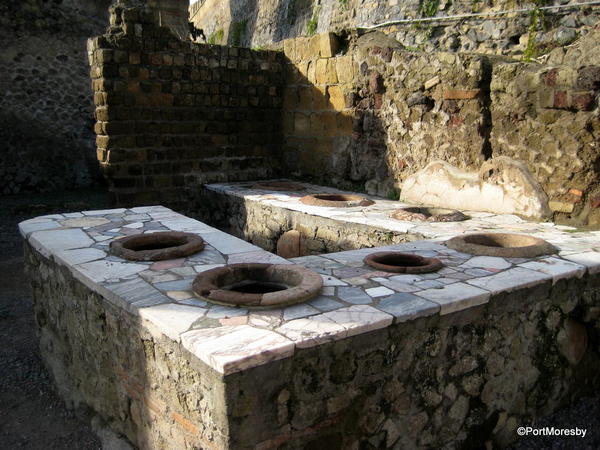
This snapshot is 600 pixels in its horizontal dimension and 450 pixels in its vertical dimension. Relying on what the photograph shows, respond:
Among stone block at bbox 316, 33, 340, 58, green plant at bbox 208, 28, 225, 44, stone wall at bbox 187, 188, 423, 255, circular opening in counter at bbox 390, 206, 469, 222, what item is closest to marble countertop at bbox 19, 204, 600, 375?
circular opening in counter at bbox 390, 206, 469, 222

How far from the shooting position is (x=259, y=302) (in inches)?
101

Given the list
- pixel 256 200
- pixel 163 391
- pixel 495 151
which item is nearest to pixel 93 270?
pixel 163 391

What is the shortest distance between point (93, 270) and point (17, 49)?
10.0 meters

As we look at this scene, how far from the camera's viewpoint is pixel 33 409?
377 cm

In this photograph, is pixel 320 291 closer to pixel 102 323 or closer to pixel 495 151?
pixel 102 323

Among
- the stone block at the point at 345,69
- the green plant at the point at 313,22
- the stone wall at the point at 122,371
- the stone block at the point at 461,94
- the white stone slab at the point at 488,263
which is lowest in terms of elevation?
the stone wall at the point at 122,371

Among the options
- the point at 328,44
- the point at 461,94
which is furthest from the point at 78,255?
the point at 328,44

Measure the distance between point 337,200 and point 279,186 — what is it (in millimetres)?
1257

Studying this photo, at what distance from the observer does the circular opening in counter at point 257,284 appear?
2.60 metres

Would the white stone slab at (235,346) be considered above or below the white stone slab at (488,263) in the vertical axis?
below

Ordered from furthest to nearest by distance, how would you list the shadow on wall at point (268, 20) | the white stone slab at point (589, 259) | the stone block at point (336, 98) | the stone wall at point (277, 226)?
the shadow on wall at point (268, 20), the stone block at point (336, 98), the stone wall at point (277, 226), the white stone slab at point (589, 259)

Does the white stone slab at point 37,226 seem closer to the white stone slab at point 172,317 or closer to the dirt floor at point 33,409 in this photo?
the dirt floor at point 33,409

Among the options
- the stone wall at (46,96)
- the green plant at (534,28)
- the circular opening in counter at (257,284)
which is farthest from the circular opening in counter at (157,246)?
the stone wall at (46,96)

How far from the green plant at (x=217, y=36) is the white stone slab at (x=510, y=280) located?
17.3 m
